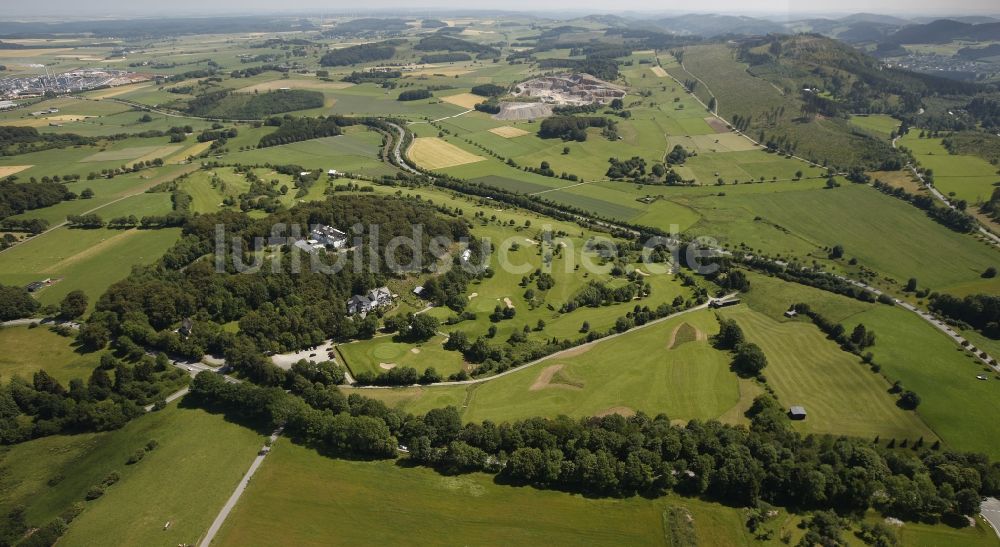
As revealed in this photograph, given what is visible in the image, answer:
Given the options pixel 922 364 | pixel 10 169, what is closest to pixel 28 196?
pixel 10 169

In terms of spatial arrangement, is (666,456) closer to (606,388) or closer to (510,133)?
(606,388)

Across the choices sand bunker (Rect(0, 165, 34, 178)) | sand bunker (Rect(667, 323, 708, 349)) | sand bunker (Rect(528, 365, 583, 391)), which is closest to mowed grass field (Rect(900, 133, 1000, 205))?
sand bunker (Rect(667, 323, 708, 349))

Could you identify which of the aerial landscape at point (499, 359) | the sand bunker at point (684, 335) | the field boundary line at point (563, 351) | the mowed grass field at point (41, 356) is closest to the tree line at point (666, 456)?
the aerial landscape at point (499, 359)

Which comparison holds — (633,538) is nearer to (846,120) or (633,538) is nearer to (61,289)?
(61,289)

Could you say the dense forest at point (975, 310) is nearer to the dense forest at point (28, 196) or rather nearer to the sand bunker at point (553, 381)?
the sand bunker at point (553, 381)

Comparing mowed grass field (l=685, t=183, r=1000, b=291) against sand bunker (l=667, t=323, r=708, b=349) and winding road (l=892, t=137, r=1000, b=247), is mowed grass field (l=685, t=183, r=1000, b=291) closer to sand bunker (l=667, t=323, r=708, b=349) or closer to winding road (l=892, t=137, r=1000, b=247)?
winding road (l=892, t=137, r=1000, b=247)

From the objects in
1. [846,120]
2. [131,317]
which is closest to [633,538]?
[131,317]
